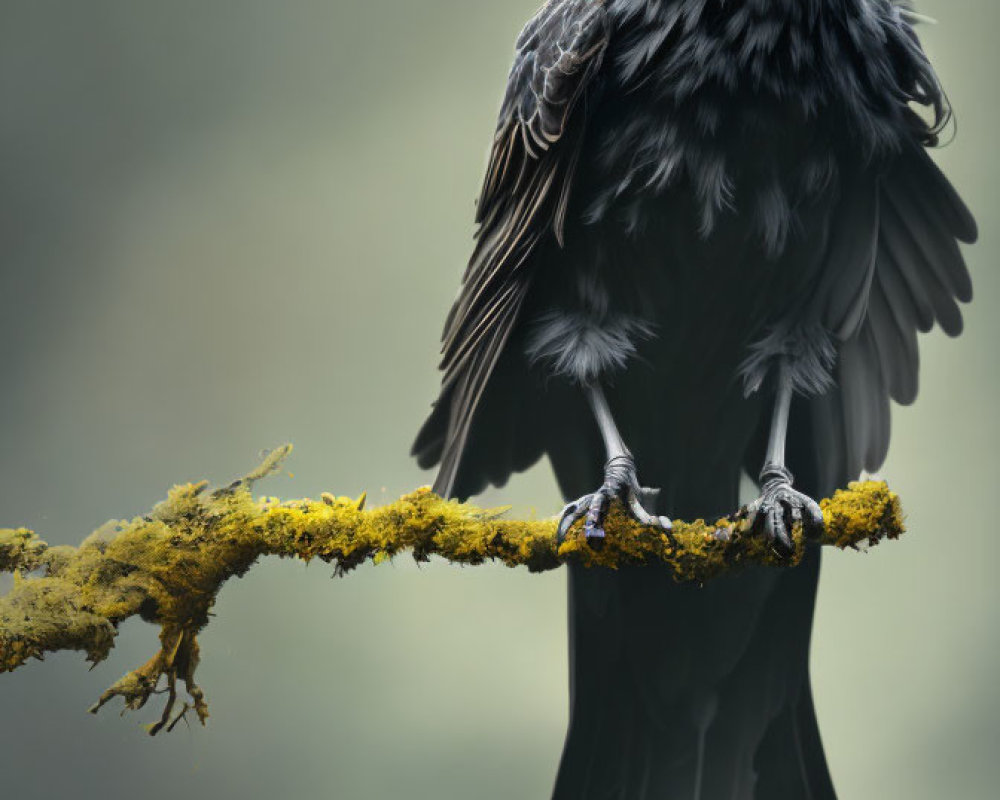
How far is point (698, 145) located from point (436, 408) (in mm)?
812

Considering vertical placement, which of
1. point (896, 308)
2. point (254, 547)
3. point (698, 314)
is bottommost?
point (254, 547)

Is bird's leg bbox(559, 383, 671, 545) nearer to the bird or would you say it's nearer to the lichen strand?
Result: the bird

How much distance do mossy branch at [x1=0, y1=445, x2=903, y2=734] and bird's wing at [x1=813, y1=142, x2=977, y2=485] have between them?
0.55 meters

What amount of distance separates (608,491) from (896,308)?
923 mm

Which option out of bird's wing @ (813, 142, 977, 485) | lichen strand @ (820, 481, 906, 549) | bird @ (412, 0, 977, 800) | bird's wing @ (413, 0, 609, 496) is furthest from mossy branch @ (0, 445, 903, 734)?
bird's wing @ (813, 142, 977, 485)

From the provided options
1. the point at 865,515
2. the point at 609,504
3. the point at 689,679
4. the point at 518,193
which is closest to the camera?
the point at 865,515

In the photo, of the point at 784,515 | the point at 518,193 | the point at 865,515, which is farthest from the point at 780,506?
the point at 518,193

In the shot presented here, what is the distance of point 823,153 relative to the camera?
3111mm

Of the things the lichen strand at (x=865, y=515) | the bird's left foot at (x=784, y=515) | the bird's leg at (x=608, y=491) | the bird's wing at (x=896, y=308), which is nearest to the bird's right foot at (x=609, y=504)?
the bird's leg at (x=608, y=491)

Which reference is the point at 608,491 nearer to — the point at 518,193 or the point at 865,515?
the point at 865,515

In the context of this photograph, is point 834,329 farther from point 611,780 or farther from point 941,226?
point 611,780

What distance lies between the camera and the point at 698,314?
3.24 metres

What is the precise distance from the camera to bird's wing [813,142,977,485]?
3.31 m

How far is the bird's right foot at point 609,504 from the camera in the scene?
9.12 ft
